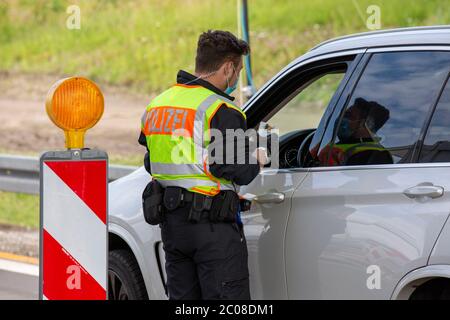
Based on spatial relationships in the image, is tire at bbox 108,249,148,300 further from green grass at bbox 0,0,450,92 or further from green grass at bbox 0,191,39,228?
green grass at bbox 0,0,450,92

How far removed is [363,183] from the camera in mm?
4230

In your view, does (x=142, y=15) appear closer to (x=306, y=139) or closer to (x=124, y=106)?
(x=124, y=106)

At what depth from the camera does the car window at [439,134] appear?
403 cm

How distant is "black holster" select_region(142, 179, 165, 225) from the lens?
4.59 meters

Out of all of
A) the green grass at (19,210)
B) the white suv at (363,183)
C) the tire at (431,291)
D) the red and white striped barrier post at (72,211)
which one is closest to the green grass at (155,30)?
the green grass at (19,210)

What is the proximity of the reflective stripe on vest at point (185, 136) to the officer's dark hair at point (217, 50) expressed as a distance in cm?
12

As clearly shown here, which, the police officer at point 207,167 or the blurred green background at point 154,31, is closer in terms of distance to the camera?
the police officer at point 207,167

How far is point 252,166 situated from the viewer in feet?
14.5

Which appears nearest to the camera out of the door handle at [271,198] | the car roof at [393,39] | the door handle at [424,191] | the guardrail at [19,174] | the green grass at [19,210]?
the door handle at [424,191]

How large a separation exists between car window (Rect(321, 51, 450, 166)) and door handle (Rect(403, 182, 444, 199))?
19 cm

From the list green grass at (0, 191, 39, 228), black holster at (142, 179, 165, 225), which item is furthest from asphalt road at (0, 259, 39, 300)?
black holster at (142, 179, 165, 225)

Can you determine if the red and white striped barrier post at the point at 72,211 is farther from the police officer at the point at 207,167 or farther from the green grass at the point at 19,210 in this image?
the green grass at the point at 19,210

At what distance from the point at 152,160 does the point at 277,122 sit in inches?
30.8
